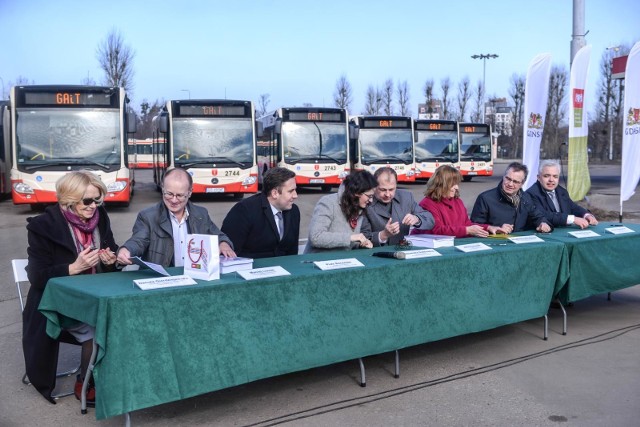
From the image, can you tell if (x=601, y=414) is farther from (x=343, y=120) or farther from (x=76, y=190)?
(x=343, y=120)

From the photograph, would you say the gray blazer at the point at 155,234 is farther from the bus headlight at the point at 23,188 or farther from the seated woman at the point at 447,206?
the bus headlight at the point at 23,188

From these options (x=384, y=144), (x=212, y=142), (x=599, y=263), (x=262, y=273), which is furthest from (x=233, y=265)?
(x=384, y=144)

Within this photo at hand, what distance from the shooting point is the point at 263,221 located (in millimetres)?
5586

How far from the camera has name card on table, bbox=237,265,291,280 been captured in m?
4.11

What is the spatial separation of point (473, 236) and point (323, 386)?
230cm

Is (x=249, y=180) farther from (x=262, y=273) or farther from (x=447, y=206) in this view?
(x=262, y=273)

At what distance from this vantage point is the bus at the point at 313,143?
848 inches

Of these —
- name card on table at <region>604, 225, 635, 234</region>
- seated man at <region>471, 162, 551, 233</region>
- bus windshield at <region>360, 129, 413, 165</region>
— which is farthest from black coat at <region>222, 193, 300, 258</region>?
bus windshield at <region>360, 129, 413, 165</region>

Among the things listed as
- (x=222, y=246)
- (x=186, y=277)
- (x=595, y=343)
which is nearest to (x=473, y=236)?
(x=595, y=343)

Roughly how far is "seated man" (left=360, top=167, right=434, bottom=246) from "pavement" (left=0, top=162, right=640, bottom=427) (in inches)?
39.8

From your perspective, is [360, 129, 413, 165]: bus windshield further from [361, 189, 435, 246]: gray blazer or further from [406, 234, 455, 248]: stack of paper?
[406, 234, 455, 248]: stack of paper

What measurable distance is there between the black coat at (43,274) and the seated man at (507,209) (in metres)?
4.08

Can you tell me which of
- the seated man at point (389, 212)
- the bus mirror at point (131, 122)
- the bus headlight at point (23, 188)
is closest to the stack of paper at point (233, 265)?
the seated man at point (389, 212)

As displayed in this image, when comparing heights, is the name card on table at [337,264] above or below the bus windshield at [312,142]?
below
